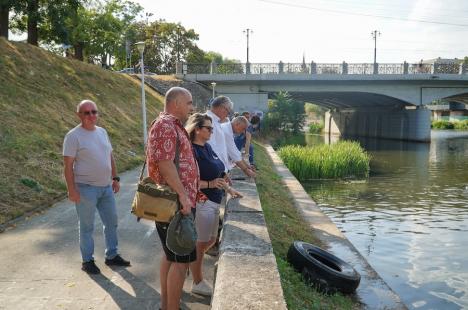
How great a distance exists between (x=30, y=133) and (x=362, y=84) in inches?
1352

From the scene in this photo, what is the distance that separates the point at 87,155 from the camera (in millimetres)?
4762

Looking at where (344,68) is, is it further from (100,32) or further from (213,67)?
(100,32)

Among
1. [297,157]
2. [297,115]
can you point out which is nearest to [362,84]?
[297,115]

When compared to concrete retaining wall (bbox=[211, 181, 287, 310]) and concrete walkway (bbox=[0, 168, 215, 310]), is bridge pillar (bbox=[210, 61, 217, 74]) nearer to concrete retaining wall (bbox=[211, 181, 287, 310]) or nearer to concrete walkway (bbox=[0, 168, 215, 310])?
concrete walkway (bbox=[0, 168, 215, 310])

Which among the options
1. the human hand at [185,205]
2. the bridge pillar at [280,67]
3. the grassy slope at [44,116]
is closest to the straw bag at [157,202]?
the human hand at [185,205]

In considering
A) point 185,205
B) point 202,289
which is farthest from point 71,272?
point 185,205

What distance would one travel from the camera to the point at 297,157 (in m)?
21.0

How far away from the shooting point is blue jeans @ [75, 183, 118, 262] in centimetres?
478

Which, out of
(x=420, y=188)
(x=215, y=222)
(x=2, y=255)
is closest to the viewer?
(x=215, y=222)

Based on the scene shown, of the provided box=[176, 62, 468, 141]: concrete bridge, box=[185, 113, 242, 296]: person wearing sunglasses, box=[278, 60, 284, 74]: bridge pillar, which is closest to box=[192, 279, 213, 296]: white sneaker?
box=[185, 113, 242, 296]: person wearing sunglasses

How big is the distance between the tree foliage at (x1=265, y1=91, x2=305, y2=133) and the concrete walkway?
36.2 meters

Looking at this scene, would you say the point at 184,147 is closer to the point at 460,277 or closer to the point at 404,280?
the point at 404,280

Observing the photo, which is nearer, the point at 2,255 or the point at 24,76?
the point at 2,255

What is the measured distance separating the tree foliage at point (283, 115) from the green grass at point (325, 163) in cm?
2009
